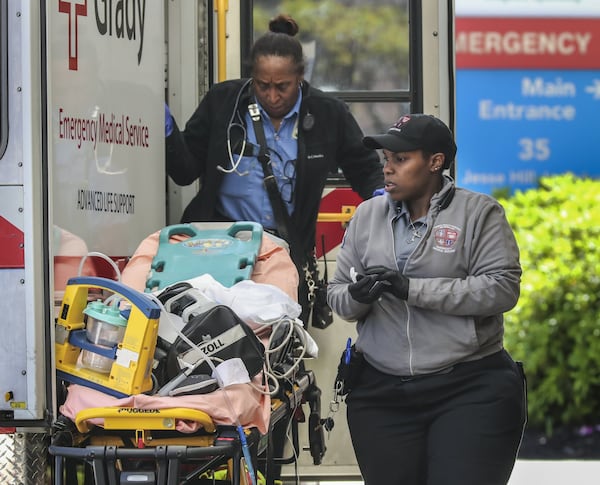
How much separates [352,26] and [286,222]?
114 centimetres

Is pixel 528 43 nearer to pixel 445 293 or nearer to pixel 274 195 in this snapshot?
pixel 274 195

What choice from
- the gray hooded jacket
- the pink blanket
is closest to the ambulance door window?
the gray hooded jacket

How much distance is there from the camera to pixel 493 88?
1123 cm

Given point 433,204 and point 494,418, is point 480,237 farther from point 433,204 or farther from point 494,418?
point 494,418

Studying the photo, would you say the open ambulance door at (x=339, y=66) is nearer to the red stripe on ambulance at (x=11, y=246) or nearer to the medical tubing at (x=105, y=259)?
the medical tubing at (x=105, y=259)

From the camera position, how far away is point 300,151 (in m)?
6.08

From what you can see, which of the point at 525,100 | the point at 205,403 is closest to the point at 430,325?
the point at 205,403

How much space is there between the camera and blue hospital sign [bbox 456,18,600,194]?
1116 centimetres

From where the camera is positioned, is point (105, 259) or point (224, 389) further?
point (105, 259)

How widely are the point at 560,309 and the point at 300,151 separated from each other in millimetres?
4328

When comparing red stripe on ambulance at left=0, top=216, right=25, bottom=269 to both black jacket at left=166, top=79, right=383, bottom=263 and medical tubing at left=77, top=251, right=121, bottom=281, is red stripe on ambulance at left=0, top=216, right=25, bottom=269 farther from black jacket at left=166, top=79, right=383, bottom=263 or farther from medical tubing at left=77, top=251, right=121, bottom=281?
black jacket at left=166, top=79, right=383, bottom=263

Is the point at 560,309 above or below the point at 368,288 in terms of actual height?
below

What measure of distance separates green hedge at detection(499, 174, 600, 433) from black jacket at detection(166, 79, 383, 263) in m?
3.76

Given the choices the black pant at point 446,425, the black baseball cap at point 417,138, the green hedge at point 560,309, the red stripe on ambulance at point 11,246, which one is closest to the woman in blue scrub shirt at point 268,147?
the black baseball cap at point 417,138
